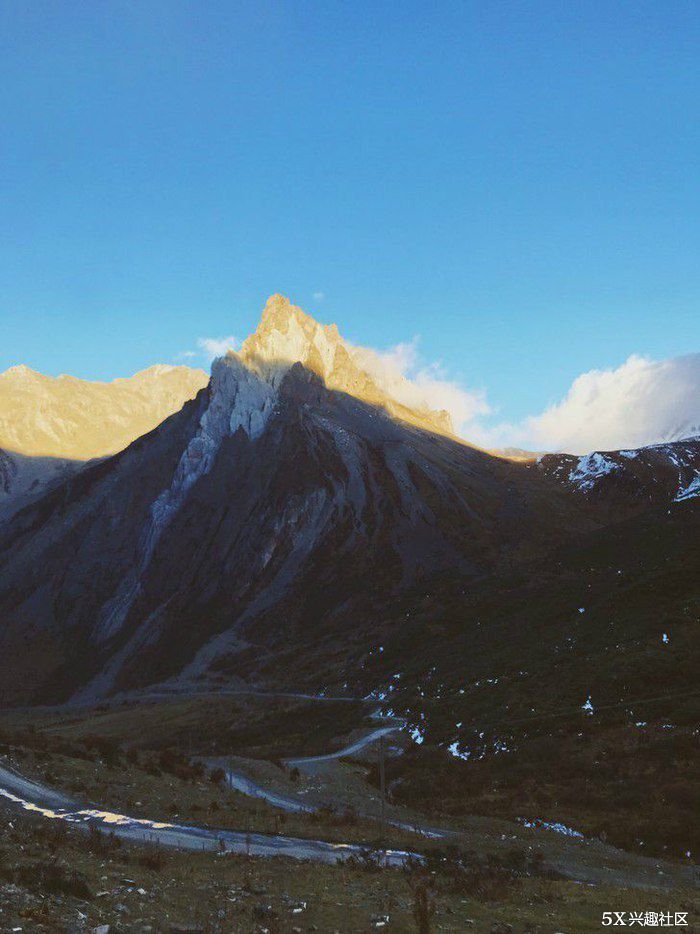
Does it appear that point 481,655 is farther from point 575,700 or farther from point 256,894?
point 256,894

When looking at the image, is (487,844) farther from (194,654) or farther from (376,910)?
(194,654)

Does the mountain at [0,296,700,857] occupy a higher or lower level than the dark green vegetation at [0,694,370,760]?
higher

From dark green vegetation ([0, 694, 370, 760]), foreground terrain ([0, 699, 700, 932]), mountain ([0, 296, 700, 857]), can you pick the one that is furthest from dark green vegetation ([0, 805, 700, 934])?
dark green vegetation ([0, 694, 370, 760])

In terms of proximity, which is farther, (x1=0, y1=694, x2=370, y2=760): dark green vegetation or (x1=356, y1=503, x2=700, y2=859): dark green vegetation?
(x1=0, y1=694, x2=370, y2=760): dark green vegetation

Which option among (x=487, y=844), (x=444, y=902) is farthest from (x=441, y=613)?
(x=444, y=902)

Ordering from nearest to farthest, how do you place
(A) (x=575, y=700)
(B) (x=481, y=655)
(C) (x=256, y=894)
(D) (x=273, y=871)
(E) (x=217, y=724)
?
(C) (x=256, y=894), (D) (x=273, y=871), (A) (x=575, y=700), (B) (x=481, y=655), (E) (x=217, y=724)

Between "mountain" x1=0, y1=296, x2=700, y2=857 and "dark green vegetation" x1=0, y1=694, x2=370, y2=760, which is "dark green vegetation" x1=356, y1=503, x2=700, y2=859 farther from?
"dark green vegetation" x1=0, y1=694, x2=370, y2=760

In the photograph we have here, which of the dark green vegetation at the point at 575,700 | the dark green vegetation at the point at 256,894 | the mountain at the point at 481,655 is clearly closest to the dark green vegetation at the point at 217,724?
the mountain at the point at 481,655

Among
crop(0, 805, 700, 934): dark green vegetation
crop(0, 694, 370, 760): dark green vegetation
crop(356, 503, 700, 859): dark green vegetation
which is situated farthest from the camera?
crop(0, 694, 370, 760): dark green vegetation

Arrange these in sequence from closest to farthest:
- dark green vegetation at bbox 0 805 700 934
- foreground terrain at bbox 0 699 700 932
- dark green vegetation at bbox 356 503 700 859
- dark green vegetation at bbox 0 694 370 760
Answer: dark green vegetation at bbox 0 805 700 934 → foreground terrain at bbox 0 699 700 932 → dark green vegetation at bbox 356 503 700 859 → dark green vegetation at bbox 0 694 370 760

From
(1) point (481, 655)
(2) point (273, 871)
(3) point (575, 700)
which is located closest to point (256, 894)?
(2) point (273, 871)

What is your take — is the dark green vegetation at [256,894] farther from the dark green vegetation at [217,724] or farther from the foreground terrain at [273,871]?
the dark green vegetation at [217,724]
